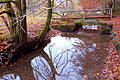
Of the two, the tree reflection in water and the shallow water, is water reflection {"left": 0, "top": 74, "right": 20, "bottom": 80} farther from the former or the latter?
the tree reflection in water

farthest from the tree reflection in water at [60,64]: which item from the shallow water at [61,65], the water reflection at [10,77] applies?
the water reflection at [10,77]

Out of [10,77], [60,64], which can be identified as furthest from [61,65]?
[10,77]

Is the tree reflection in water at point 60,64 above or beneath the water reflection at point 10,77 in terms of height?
above

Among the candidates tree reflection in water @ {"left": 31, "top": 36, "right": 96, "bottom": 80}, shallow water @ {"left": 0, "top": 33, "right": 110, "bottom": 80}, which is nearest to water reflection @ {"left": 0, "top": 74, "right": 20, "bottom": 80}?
shallow water @ {"left": 0, "top": 33, "right": 110, "bottom": 80}

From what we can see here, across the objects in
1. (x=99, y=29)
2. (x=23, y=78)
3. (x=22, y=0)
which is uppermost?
(x=22, y=0)

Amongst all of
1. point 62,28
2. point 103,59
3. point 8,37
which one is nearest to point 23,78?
point 8,37

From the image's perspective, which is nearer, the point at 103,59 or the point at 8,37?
the point at 103,59

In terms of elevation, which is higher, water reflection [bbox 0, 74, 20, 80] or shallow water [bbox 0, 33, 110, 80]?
shallow water [bbox 0, 33, 110, 80]

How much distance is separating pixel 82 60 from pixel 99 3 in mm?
13371

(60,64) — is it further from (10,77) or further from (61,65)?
(10,77)

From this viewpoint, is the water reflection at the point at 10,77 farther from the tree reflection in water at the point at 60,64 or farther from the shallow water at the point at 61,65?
the tree reflection in water at the point at 60,64

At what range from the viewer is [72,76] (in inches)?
197

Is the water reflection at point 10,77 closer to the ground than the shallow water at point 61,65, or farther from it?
closer to the ground

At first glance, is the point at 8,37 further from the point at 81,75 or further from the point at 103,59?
the point at 103,59
